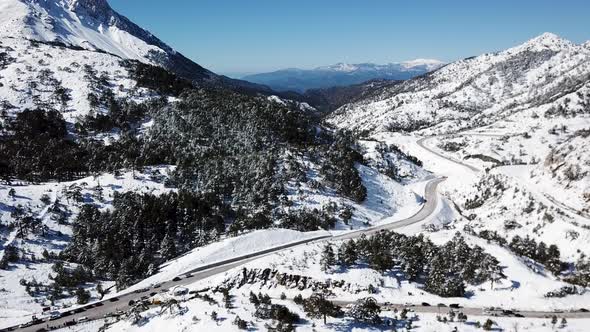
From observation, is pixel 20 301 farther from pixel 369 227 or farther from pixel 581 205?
pixel 581 205

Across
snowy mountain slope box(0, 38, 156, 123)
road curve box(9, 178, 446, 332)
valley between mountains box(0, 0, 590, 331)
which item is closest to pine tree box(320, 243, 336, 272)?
valley between mountains box(0, 0, 590, 331)

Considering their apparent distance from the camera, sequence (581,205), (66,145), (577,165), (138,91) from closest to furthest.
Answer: (581,205), (577,165), (66,145), (138,91)

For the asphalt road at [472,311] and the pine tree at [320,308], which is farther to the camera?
the asphalt road at [472,311]

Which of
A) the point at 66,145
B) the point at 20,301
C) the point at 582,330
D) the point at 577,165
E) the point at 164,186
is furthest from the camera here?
the point at 66,145

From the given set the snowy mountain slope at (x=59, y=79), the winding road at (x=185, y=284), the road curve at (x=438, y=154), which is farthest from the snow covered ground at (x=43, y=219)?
the road curve at (x=438, y=154)

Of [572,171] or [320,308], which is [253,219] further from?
[572,171]

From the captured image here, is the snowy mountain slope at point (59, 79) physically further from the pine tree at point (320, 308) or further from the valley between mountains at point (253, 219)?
the pine tree at point (320, 308)

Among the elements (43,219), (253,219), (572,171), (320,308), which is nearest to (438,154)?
(572,171)

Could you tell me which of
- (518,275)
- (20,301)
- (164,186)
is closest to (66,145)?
(164,186)

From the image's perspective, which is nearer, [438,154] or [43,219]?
[43,219]

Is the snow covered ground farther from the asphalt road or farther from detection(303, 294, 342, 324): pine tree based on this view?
the asphalt road

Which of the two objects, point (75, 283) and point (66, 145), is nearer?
point (75, 283)
